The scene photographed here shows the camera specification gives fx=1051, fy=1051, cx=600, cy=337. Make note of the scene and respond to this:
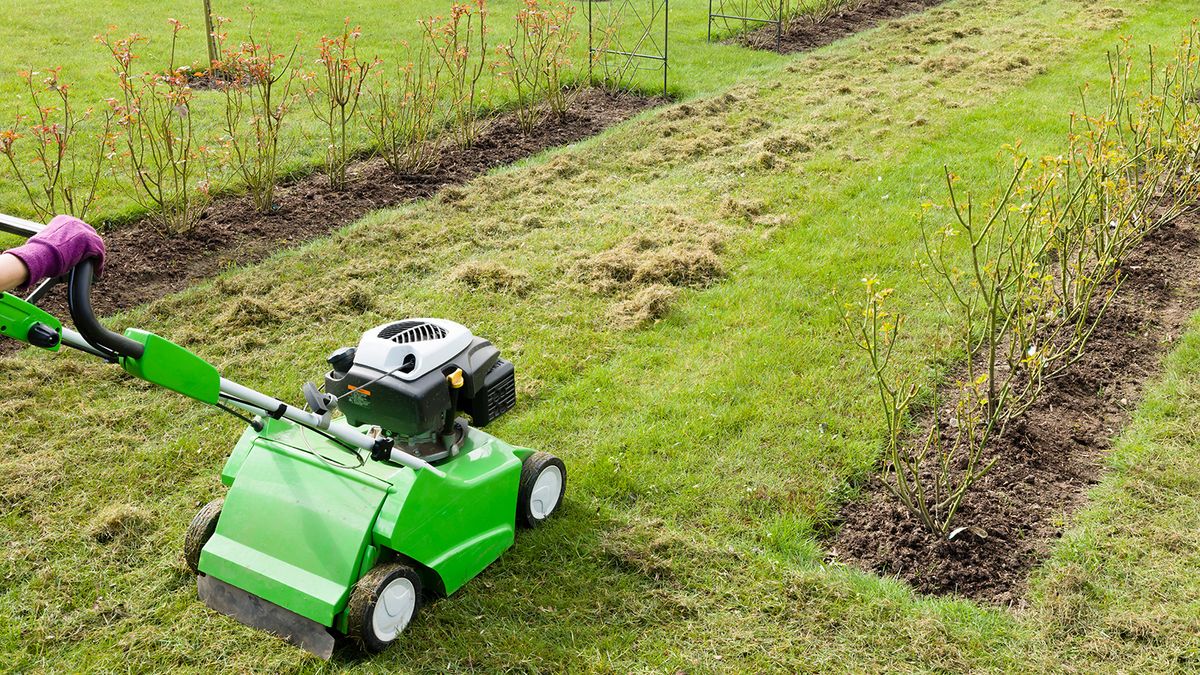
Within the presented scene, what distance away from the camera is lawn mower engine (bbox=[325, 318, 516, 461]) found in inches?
131

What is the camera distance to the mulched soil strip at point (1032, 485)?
145 inches

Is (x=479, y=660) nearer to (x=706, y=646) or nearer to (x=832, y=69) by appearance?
(x=706, y=646)

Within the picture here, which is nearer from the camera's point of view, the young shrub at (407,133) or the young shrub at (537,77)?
the young shrub at (407,133)

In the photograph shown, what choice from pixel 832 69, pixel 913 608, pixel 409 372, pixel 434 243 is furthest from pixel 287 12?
pixel 913 608

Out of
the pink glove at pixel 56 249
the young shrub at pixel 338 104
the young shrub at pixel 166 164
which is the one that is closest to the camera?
the pink glove at pixel 56 249

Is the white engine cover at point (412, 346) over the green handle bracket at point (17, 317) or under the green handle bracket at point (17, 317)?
under

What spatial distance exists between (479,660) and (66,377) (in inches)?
108

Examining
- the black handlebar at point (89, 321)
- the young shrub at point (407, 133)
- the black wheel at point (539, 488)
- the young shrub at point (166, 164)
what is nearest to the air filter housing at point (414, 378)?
the black wheel at point (539, 488)

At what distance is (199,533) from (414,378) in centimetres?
92

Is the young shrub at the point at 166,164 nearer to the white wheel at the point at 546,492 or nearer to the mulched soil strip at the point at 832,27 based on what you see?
the white wheel at the point at 546,492

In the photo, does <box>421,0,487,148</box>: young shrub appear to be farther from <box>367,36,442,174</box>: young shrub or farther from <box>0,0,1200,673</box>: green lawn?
<box>0,0,1200,673</box>: green lawn

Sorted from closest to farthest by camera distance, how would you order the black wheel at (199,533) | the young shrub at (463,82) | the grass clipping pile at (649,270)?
the black wheel at (199,533) < the grass clipping pile at (649,270) < the young shrub at (463,82)

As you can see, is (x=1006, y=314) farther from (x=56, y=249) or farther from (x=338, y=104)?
(x=338, y=104)

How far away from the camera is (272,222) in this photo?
21.9ft
